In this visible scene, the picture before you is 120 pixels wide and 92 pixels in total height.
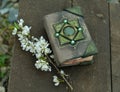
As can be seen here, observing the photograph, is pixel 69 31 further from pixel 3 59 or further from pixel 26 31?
pixel 3 59

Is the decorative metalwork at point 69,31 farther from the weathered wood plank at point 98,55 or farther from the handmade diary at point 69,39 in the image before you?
the weathered wood plank at point 98,55

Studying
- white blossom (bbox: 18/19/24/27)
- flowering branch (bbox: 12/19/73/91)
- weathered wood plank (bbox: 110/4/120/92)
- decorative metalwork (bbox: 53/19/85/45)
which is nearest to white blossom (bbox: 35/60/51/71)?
flowering branch (bbox: 12/19/73/91)

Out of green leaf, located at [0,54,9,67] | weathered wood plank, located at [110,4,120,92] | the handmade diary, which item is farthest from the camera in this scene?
green leaf, located at [0,54,9,67]

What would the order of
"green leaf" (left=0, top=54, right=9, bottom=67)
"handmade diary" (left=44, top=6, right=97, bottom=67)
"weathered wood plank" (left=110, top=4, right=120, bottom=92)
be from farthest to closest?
"green leaf" (left=0, top=54, right=9, bottom=67), "weathered wood plank" (left=110, top=4, right=120, bottom=92), "handmade diary" (left=44, top=6, right=97, bottom=67)

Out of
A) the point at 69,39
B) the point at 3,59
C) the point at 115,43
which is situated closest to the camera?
the point at 69,39

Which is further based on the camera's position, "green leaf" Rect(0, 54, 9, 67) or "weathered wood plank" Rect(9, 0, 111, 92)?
"green leaf" Rect(0, 54, 9, 67)

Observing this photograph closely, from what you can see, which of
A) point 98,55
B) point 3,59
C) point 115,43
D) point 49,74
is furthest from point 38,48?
point 3,59

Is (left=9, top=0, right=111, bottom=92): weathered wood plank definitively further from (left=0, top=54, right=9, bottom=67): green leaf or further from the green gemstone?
(left=0, top=54, right=9, bottom=67): green leaf
